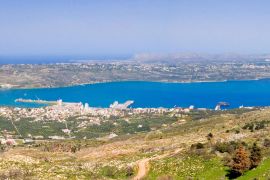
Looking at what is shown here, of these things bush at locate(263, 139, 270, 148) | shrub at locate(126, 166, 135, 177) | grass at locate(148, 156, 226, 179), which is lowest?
shrub at locate(126, 166, 135, 177)

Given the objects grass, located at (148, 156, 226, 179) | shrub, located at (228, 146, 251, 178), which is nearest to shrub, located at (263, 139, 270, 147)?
grass, located at (148, 156, 226, 179)

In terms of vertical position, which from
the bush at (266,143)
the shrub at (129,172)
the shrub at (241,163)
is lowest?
the shrub at (129,172)

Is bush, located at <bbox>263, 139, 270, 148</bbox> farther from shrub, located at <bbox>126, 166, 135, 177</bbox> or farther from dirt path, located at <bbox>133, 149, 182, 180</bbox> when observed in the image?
shrub, located at <bbox>126, 166, 135, 177</bbox>

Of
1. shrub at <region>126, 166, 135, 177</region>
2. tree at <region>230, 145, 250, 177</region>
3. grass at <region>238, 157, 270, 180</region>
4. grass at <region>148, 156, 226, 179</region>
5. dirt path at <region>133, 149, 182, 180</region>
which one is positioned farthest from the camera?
shrub at <region>126, 166, 135, 177</region>

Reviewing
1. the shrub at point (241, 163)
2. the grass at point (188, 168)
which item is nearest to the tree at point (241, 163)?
the shrub at point (241, 163)

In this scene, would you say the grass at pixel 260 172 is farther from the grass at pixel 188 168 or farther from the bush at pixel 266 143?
the bush at pixel 266 143

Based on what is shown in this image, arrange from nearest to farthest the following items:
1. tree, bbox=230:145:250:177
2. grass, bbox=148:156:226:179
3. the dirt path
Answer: tree, bbox=230:145:250:177
grass, bbox=148:156:226:179
the dirt path

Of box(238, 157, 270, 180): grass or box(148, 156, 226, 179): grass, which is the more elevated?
box(238, 157, 270, 180): grass

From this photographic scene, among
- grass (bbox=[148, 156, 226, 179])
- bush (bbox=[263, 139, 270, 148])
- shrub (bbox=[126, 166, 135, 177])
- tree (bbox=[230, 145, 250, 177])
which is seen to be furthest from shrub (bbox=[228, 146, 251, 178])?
shrub (bbox=[126, 166, 135, 177])

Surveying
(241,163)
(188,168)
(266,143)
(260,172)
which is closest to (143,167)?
(188,168)

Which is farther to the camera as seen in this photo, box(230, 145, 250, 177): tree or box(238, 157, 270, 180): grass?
box(230, 145, 250, 177): tree

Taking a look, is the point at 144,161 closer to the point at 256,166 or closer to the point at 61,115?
the point at 256,166
